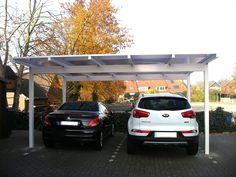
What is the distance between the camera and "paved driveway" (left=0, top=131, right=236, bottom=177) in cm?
698

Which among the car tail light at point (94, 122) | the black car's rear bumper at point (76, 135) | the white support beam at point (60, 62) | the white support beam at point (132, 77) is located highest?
the white support beam at point (60, 62)

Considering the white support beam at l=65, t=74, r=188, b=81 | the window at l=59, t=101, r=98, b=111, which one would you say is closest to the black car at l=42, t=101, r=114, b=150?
the window at l=59, t=101, r=98, b=111

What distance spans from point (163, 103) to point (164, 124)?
2.00 ft

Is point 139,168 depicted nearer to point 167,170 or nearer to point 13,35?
point 167,170

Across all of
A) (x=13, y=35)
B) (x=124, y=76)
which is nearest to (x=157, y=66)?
(x=124, y=76)

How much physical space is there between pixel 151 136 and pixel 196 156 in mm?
1680

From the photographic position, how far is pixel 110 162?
8117mm

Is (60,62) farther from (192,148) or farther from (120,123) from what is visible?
(120,123)

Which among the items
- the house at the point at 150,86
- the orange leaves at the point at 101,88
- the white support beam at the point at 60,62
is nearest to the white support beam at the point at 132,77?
Result: the white support beam at the point at 60,62

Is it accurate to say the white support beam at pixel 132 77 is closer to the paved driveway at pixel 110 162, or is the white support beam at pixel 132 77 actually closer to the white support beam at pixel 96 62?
the white support beam at pixel 96 62

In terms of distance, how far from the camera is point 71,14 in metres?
22.5

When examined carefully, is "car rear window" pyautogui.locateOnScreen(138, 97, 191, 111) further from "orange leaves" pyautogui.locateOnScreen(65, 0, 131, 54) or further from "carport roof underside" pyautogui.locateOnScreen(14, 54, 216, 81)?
"orange leaves" pyautogui.locateOnScreen(65, 0, 131, 54)

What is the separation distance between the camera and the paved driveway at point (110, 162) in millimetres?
6980

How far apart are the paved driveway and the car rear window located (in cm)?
140
